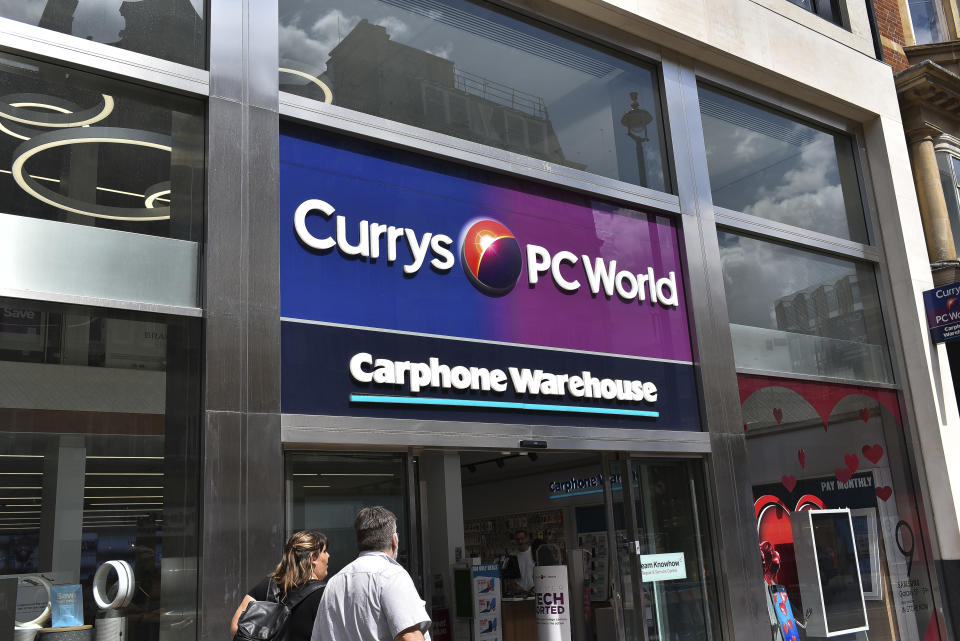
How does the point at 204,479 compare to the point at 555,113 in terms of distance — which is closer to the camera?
the point at 204,479

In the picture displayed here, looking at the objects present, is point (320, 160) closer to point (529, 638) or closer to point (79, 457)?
point (79, 457)

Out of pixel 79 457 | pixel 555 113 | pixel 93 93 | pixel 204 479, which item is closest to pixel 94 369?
pixel 79 457

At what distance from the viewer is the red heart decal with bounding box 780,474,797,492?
10.9m

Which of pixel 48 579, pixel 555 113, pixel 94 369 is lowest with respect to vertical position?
pixel 48 579

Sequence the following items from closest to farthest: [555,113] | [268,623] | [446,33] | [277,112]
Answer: [268,623], [277,112], [446,33], [555,113]

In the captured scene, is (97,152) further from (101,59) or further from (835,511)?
(835,511)

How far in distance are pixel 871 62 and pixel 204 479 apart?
11.6 meters

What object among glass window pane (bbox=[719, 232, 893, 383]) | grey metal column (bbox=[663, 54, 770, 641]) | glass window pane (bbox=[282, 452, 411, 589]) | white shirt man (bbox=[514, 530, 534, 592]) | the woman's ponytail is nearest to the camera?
the woman's ponytail

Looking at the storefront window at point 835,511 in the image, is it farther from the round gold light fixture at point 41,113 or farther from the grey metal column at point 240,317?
the round gold light fixture at point 41,113

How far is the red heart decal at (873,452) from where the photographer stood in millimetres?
12023

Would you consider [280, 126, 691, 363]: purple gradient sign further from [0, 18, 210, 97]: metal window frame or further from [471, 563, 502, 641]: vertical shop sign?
[471, 563, 502, 641]: vertical shop sign

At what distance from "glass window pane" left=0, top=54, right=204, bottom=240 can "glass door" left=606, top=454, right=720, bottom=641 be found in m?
5.05

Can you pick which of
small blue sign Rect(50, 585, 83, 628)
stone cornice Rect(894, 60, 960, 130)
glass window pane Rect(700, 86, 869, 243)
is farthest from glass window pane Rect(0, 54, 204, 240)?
stone cornice Rect(894, 60, 960, 130)

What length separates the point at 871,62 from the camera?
44.6 ft
